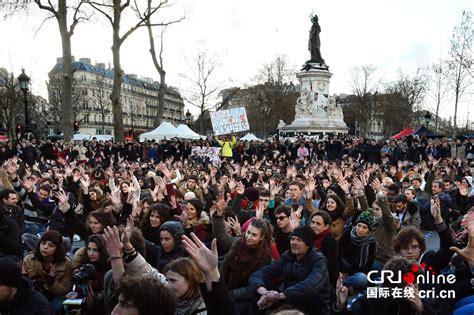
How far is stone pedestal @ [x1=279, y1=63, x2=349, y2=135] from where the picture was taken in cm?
3922

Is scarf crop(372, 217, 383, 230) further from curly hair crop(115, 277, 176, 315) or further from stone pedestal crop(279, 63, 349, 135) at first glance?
stone pedestal crop(279, 63, 349, 135)

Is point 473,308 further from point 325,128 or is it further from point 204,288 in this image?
point 325,128

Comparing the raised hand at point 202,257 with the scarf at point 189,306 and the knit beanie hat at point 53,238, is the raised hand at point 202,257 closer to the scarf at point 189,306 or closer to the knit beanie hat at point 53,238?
the scarf at point 189,306

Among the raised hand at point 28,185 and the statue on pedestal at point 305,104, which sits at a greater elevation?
the statue on pedestal at point 305,104

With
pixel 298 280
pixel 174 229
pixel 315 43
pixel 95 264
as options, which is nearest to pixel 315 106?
pixel 315 43

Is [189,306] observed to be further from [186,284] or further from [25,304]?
[25,304]

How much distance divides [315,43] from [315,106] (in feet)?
22.7

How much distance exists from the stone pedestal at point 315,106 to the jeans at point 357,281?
1354 inches

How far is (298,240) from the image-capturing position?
4289 mm

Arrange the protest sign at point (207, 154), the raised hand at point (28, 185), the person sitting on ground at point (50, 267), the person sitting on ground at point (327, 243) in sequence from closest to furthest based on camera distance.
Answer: the person sitting on ground at point (50, 267) < the person sitting on ground at point (327, 243) < the raised hand at point (28, 185) < the protest sign at point (207, 154)

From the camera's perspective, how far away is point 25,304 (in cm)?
348

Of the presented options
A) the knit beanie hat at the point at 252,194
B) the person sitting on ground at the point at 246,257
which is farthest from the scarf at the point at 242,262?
the knit beanie hat at the point at 252,194

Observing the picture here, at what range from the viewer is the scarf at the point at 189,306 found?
3195mm

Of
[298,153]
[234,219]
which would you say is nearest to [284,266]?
[234,219]
